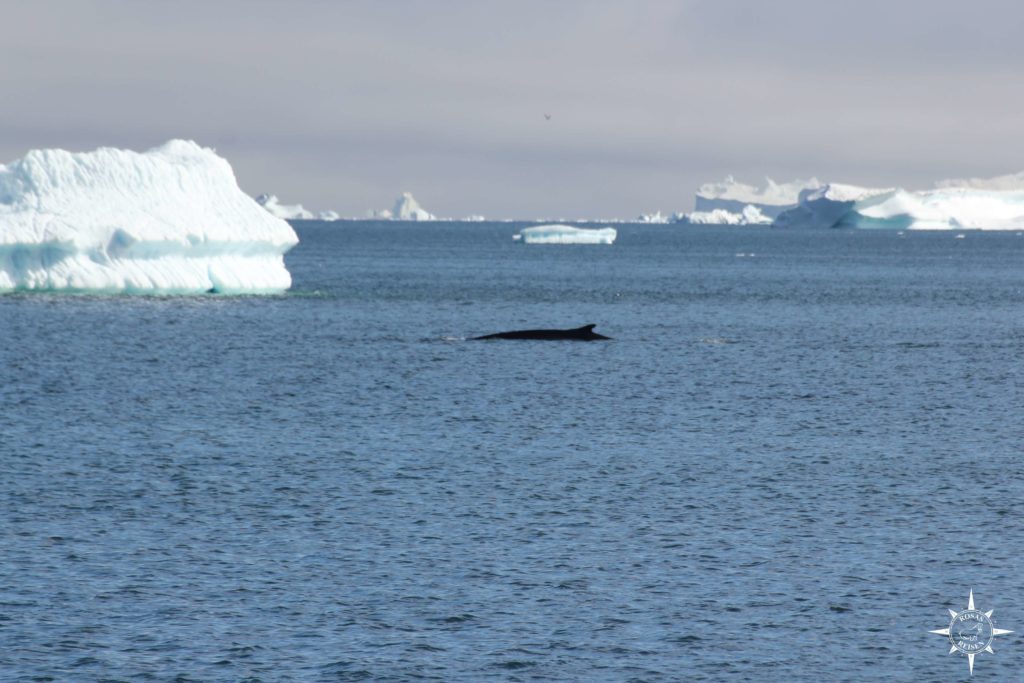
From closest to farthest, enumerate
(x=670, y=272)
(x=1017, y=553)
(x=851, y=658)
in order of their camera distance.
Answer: (x=851, y=658) < (x=1017, y=553) < (x=670, y=272)

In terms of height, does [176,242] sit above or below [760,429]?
above

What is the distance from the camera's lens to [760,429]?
36781mm

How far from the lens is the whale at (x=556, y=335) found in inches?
2493

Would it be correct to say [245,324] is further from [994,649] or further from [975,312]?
[994,649]

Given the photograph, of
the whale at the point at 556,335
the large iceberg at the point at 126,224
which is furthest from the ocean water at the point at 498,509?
the large iceberg at the point at 126,224

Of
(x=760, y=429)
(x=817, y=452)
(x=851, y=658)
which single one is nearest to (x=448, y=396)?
(x=760, y=429)

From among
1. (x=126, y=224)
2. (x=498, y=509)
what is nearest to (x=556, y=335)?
(x=126, y=224)

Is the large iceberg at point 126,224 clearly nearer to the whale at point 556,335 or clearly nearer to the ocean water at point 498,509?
the ocean water at point 498,509

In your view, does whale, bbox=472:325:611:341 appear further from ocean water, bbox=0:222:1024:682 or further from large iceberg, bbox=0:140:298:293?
large iceberg, bbox=0:140:298:293

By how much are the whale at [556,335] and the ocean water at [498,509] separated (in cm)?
238

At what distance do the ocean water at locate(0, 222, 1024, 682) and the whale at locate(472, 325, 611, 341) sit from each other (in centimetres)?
238

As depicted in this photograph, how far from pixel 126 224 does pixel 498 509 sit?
46.1 m

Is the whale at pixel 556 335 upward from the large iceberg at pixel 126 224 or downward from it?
downward

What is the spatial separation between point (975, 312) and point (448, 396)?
5132 centimetres
